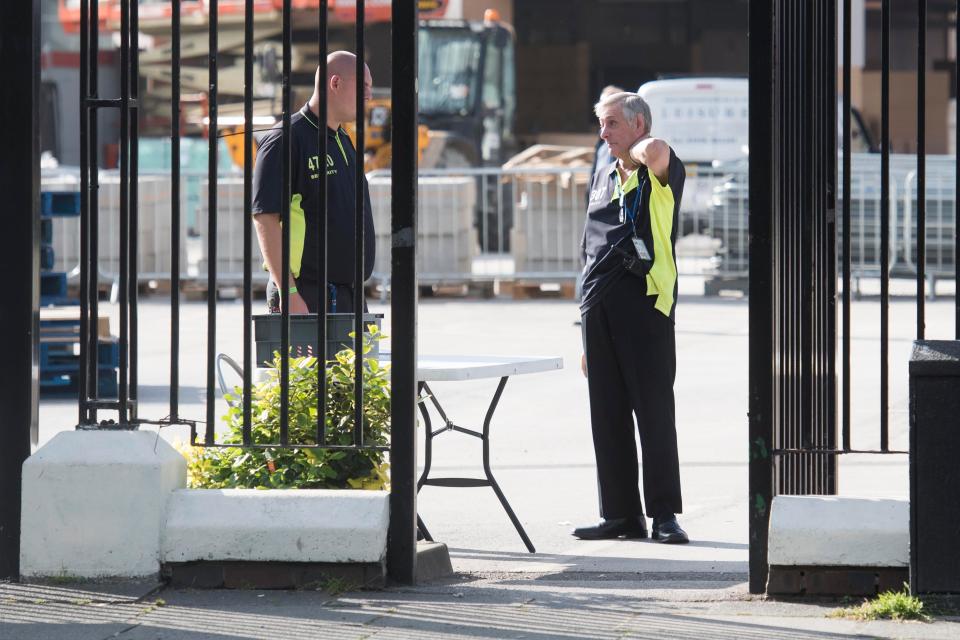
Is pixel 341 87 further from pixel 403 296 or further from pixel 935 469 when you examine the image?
pixel 935 469

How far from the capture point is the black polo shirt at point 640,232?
6555 mm

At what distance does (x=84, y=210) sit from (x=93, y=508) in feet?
3.38

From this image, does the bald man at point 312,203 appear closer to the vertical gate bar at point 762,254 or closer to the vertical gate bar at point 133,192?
the vertical gate bar at point 133,192

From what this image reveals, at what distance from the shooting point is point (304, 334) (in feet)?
19.6

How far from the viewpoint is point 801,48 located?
5344mm

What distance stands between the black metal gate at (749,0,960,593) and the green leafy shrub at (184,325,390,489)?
1364 mm

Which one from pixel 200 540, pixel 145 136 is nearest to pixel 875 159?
pixel 200 540

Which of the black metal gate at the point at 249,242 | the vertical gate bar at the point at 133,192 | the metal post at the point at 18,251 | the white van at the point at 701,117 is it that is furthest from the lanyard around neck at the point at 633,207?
the white van at the point at 701,117

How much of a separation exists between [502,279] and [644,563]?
11.8 metres

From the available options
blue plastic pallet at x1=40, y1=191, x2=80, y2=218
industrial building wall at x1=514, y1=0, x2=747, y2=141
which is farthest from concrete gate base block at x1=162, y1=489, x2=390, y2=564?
industrial building wall at x1=514, y1=0, x2=747, y2=141

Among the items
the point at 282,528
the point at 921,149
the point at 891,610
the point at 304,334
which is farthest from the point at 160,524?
the point at 921,149

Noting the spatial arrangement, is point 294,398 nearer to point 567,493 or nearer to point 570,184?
point 567,493

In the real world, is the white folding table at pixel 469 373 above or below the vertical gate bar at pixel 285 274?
below

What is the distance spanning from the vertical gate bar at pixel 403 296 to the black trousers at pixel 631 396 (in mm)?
1408
